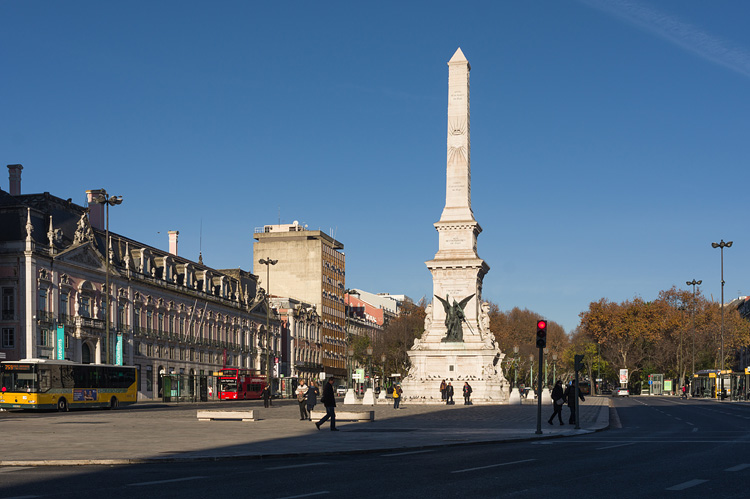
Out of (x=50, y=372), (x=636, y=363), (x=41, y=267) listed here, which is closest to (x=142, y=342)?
(x=41, y=267)

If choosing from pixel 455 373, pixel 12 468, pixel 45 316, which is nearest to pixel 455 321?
pixel 455 373

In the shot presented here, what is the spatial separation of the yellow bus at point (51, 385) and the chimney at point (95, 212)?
107ft

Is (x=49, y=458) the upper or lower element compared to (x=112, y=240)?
lower

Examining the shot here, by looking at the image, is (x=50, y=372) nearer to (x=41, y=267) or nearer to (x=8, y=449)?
(x=41, y=267)

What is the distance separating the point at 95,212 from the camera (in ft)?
276

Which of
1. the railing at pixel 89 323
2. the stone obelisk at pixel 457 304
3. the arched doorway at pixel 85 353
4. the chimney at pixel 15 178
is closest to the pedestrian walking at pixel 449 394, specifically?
the stone obelisk at pixel 457 304

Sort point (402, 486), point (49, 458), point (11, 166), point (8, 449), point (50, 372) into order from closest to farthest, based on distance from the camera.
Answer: point (402, 486) → point (49, 458) → point (8, 449) → point (50, 372) → point (11, 166)

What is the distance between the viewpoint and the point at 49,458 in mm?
18047

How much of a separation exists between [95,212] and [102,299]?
405 inches

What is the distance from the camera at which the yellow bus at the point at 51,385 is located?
47750mm

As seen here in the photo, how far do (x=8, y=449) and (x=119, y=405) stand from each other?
3712 cm

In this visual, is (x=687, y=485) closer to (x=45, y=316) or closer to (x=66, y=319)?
(x=45, y=316)

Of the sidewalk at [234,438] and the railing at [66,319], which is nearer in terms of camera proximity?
the sidewalk at [234,438]

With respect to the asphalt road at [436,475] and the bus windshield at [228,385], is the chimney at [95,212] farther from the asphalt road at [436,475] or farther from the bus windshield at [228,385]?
the asphalt road at [436,475]
